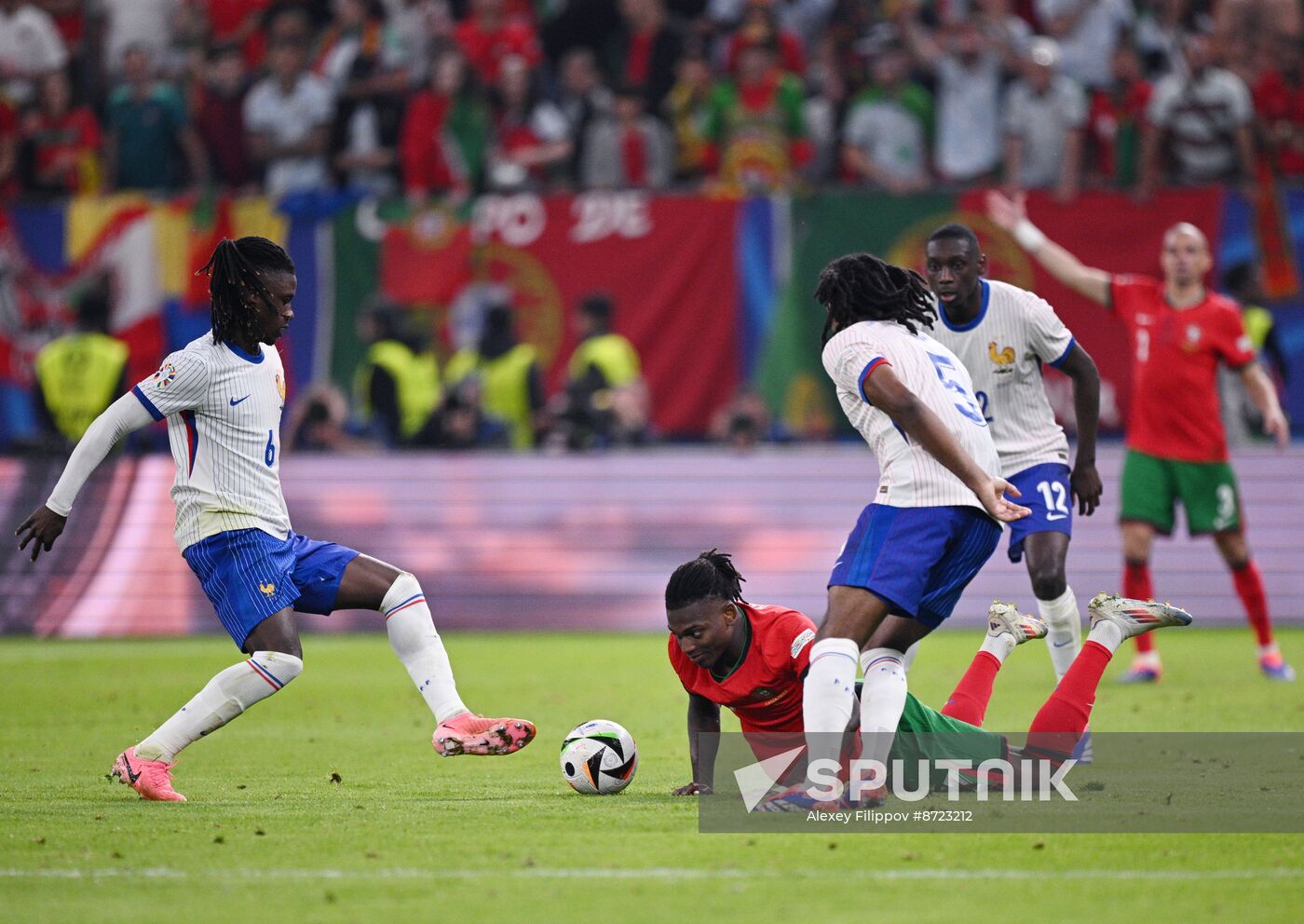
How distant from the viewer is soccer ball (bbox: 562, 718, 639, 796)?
7137 mm

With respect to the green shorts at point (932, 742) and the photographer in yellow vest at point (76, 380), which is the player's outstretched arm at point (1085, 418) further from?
the photographer in yellow vest at point (76, 380)

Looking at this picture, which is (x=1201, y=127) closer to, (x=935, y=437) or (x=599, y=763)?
(x=935, y=437)

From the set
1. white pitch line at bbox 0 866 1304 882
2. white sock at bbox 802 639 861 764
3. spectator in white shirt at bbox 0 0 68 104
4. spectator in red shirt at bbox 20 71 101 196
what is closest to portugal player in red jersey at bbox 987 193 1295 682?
white sock at bbox 802 639 861 764

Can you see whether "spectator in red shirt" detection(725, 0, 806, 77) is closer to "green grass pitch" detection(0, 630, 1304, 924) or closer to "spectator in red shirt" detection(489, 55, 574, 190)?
"spectator in red shirt" detection(489, 55, 574, 190)

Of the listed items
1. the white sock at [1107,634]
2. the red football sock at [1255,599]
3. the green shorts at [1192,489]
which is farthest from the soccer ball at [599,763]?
the red football sock at [1255,599]

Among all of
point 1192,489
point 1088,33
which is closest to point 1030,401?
point 1192,489

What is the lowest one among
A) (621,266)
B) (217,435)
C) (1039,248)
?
(217,435)

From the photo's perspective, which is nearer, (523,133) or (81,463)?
(81,463)

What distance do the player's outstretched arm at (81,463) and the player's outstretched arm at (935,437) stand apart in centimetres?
287

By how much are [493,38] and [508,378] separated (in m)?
4.30

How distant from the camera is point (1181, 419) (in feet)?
40.3

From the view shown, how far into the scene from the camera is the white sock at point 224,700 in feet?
23.6

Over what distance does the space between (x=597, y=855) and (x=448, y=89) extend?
1414 cm

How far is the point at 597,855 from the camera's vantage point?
5648 mm
